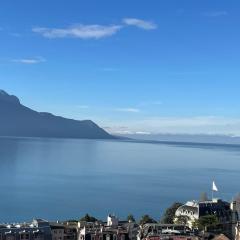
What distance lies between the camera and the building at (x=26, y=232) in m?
49.2

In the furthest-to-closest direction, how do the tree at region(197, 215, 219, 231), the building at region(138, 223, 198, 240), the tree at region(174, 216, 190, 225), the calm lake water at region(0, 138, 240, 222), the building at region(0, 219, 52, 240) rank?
the calm lake water at region(0, 138, 240, 222) → the tree at region(174, 216, 190, 225) → the tree at region(197, 215, 219, 231) → the building at region(0, 219, 52, 240) → the building at region(138, 223, 198, 240)

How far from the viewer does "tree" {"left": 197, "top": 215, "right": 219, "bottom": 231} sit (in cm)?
6251

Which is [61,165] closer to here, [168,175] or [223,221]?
[168,175]

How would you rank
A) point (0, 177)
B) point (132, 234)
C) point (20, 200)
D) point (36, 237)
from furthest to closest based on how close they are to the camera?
point (0, 177)
point (20, 200)
point (132, 234)
point (36, 237)

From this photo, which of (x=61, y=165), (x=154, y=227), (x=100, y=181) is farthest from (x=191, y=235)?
(x=61, y=165)

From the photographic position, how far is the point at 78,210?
330ft

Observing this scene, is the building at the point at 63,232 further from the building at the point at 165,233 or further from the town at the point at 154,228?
the building at the point at 165,233

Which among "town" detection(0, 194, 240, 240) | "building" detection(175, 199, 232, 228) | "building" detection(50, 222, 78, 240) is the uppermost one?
"building" detection(175, 199, 232, 228)

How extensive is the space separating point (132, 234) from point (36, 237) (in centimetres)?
1119

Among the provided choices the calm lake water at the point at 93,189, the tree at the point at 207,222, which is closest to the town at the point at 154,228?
the tree at the point at 207,222

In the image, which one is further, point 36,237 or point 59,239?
point 59,239

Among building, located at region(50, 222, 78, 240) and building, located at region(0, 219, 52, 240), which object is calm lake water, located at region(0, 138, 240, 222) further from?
building, located at region(0, 219, 52, 240)

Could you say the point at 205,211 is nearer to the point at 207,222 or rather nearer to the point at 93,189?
the point at 207,222

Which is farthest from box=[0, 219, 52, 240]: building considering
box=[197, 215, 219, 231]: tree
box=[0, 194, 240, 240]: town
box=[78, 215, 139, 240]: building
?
box=[197, 215, 219, 231]: tree
